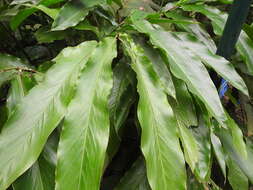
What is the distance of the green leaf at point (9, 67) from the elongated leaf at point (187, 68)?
0.27 metres

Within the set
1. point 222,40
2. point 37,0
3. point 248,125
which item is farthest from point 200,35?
point 37,0

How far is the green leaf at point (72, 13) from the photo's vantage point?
1.99 ft

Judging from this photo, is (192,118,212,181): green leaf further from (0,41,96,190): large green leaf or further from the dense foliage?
(0,41,96,190): large green leaf

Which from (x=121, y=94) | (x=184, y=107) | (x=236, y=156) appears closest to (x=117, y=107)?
(x=121, y=94)

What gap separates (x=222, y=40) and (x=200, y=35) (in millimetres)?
150

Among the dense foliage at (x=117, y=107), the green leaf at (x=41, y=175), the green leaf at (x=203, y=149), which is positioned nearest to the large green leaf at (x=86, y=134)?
the dense foliage at (x=117, y=107)

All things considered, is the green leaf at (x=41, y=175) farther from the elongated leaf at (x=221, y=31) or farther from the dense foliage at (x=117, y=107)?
the elongated leaf at (x=221, y=31)

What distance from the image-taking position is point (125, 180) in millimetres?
649

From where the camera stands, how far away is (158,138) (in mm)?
454

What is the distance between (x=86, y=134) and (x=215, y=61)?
31 cm

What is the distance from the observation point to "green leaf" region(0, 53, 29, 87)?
1.91 feet

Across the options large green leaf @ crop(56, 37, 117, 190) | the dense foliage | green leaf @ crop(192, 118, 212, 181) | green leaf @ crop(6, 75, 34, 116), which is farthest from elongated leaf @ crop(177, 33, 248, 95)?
green leaf @ crop(6, 75, 34, 116)

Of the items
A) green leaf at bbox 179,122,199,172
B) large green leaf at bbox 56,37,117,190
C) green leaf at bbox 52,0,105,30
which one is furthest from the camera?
green leaf at bbox 52,0,105,30

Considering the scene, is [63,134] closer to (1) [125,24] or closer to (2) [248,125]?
(1) [125,24]
